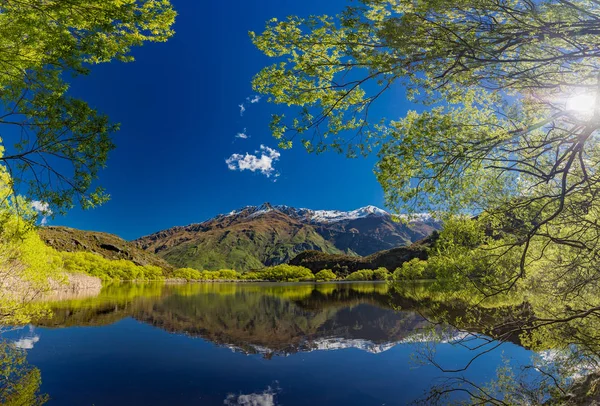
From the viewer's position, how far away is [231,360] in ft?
70.2

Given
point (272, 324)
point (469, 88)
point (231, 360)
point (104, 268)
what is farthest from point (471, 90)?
point (104, 268)

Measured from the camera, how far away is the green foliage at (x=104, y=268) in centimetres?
11707

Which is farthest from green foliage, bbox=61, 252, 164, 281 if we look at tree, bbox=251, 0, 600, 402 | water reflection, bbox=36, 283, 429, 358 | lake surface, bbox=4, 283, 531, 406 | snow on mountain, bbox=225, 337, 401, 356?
tree, bbox=251, 0, 600, 402

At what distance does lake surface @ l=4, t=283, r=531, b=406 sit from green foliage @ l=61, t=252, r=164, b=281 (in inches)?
3410

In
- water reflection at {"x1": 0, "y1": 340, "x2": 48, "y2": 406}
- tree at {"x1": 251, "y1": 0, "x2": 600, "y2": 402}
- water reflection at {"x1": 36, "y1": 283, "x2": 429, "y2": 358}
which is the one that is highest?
tree at {"x1": 251, "y1": 0, "x2": 600, "y2": 402}

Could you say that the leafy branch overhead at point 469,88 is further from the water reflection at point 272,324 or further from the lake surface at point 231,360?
the water reflection at point 272,324

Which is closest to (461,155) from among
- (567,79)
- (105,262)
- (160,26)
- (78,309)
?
(567,79)

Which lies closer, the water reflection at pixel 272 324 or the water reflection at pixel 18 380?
the water reflection at pixel 18 380

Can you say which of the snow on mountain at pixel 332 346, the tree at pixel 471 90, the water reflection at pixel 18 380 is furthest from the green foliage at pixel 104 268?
the tree at pixel 471 90

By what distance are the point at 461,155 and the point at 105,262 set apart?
544 ft

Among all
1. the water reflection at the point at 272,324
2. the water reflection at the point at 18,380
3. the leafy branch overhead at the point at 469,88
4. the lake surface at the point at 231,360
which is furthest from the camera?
the water reflection at the point at 272,324

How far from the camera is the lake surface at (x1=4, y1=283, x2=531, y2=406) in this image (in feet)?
50.6

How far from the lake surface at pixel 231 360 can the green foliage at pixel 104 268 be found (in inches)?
3410

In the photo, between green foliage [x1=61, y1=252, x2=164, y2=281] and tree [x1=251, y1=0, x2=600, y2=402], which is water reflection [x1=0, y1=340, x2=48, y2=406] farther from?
green foliage [x1=61, y1=252, x2=164, y2=281]
